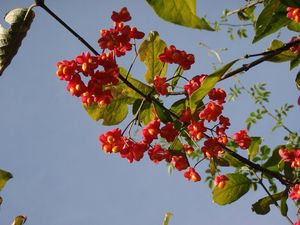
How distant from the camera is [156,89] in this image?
2473 mm

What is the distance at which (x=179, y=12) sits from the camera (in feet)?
3.76

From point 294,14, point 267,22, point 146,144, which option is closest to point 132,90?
point 146,144

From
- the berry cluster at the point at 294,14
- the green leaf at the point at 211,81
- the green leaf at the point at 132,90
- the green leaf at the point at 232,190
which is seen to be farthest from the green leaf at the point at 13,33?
the green leaf at the point at 232,190

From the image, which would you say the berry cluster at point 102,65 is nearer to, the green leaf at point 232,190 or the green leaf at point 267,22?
the green leaf at point 267,22

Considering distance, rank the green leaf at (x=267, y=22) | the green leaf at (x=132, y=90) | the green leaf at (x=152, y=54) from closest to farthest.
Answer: the green leaf at (x=267, y=22)
the green leaf at (x=132, y=90)
the green leaf at (x=152, y=54)

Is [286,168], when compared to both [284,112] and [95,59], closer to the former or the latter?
[95,59]

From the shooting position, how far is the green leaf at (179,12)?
109 centimetres

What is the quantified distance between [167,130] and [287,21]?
3.34 ft

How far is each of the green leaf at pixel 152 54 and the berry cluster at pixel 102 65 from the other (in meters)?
0.19

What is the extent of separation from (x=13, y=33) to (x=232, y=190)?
237 cm

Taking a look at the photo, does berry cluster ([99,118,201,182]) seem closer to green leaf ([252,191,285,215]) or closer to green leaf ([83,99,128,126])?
green leaf ([83,99,128,126])

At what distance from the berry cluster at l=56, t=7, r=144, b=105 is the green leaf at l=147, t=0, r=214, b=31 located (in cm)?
106

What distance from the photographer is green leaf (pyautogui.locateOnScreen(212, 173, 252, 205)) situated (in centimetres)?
318

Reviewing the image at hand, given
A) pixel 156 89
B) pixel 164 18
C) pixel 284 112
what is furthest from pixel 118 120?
pixel 284 112
